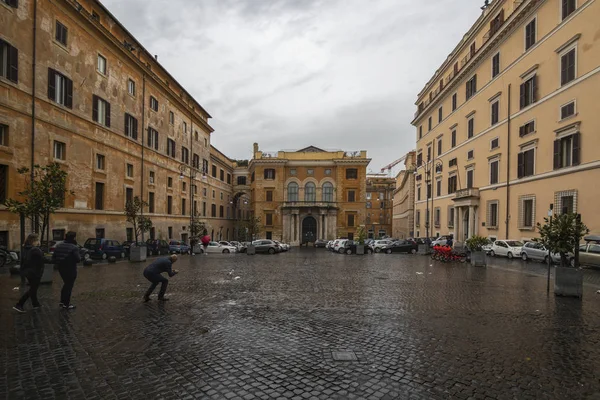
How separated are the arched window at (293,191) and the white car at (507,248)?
3561 centimetres

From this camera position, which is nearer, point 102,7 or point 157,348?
point 157,348

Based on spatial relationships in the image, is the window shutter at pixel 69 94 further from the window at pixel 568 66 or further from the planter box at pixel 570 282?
the window at pixel 568 66

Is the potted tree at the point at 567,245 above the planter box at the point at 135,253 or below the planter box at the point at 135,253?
above

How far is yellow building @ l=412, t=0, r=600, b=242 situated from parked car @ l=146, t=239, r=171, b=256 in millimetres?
28170

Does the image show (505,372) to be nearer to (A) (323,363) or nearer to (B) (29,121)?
(A) (323,363)

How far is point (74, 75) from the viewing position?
23.9m

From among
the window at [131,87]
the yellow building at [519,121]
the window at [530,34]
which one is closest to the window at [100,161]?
the window at [131,87]

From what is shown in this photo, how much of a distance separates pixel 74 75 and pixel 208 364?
83.4ft

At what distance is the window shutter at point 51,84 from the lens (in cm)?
2170

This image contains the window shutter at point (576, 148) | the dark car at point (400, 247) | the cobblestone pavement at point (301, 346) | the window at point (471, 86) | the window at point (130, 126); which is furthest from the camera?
the window at point (471, 86)

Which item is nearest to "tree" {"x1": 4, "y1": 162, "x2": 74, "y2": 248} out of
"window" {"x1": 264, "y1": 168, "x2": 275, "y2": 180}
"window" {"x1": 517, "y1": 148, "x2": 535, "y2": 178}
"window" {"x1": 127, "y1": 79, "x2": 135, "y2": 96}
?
"window" {"x1": 127, "y1": 79, "x2": 135, "y2": 96}

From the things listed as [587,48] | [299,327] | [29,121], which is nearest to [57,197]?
[29,121]

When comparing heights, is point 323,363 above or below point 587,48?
below

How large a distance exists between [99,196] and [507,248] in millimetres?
30280
